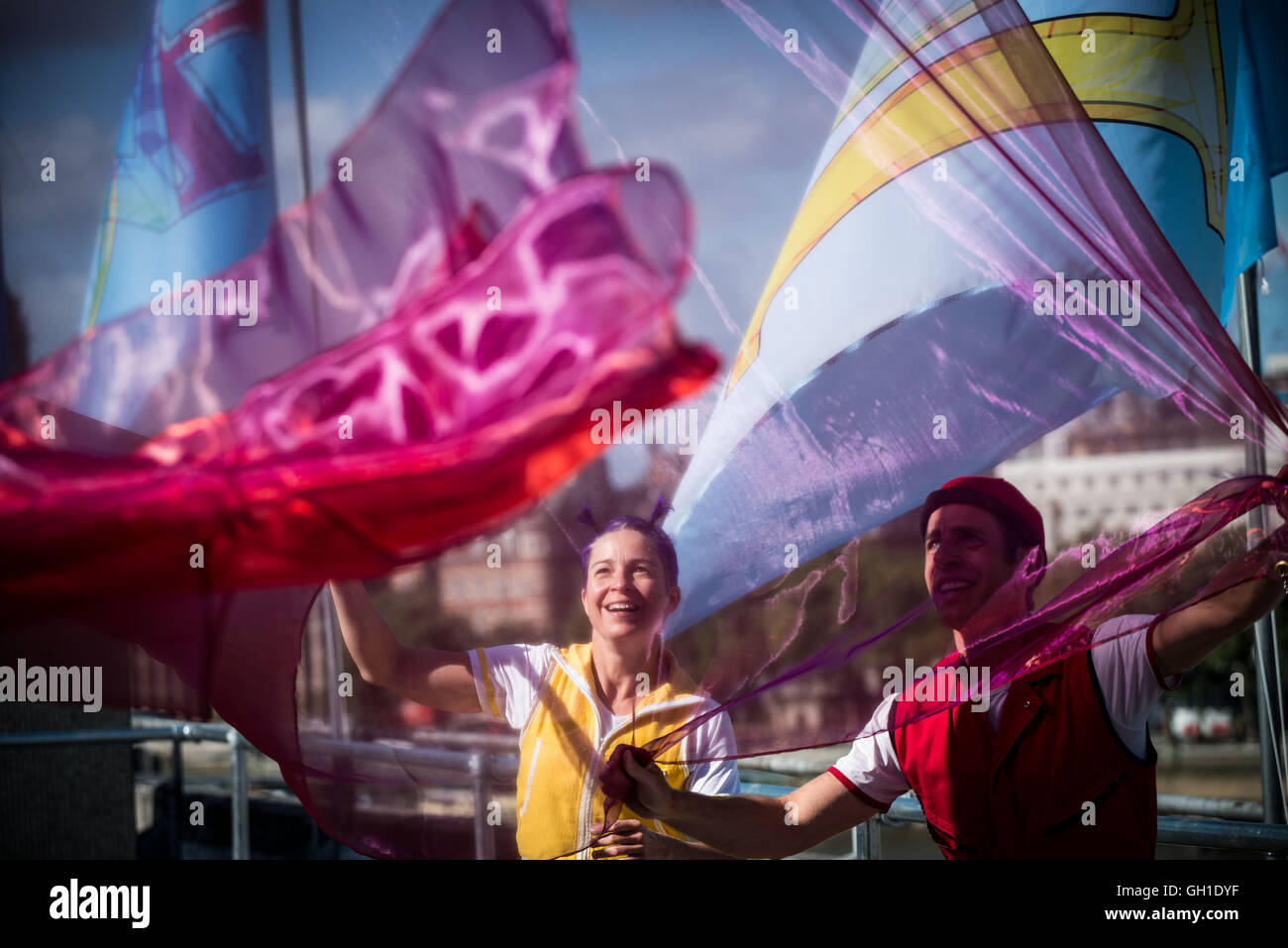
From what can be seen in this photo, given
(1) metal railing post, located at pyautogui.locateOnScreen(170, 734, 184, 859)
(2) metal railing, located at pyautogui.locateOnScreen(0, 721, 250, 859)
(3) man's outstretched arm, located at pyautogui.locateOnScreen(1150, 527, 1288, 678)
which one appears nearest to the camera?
(3) man's outstretched arm, located at pyautogui.locateOnScreen(1150, 527, 1288, 678)

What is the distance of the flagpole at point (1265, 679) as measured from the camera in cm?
290

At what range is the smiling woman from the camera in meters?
2.33

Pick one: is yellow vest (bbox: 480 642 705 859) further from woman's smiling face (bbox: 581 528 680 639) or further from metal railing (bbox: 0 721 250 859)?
metal railing (bbox: 0 721 250 859)

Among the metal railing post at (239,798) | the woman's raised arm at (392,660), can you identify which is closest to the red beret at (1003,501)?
the woman's raised arm at (392,660)

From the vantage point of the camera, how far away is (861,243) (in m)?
2.43

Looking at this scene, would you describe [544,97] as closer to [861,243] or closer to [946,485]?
[861,243]

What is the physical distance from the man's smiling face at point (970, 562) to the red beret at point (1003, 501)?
1cm

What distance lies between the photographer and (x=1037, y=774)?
2.31m

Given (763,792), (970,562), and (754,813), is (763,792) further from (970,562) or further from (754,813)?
(970,562)

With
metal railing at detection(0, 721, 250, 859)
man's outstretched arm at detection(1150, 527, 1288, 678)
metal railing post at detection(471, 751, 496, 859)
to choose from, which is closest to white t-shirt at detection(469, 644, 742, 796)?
metal railing post at detection(471, 751, 496, 859)

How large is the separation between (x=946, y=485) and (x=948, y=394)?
0.18 m

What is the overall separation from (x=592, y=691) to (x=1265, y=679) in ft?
5.69

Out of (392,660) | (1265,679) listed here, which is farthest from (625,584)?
(1265,679)
